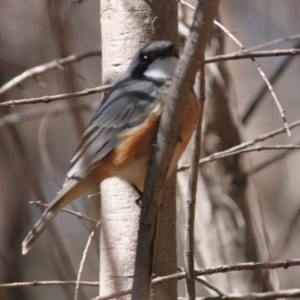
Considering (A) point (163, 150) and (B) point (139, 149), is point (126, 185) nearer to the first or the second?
(B) point (139, 149)

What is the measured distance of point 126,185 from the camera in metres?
2.81

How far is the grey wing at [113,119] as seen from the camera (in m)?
2.57

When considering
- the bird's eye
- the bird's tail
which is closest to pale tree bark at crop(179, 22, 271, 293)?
the bird's eye

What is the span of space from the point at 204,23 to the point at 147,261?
82 centimetres

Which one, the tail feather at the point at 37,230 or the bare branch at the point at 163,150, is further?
the tail feather at the point at 37,230

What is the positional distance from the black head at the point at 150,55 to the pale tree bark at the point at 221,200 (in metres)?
1.32

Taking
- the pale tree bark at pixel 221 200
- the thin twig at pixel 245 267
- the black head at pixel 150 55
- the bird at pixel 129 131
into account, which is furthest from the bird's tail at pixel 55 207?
the pale tree bark at pixel 221 200

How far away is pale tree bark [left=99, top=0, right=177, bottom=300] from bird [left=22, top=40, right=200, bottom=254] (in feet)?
0.32

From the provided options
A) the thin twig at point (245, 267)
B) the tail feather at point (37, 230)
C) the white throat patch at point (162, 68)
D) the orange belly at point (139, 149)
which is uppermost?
the white throat patch at point (162, 68)

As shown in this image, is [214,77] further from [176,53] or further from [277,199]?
[277,199]

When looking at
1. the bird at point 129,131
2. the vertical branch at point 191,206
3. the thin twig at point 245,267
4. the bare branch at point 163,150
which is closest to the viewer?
the bare branch at point 163,150

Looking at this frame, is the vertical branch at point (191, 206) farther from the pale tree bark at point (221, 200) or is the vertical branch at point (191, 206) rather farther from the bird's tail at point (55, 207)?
the pale tree bark at point (221, 200)

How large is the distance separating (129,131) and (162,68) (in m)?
0.38

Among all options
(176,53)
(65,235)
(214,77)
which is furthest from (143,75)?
(65,235)
